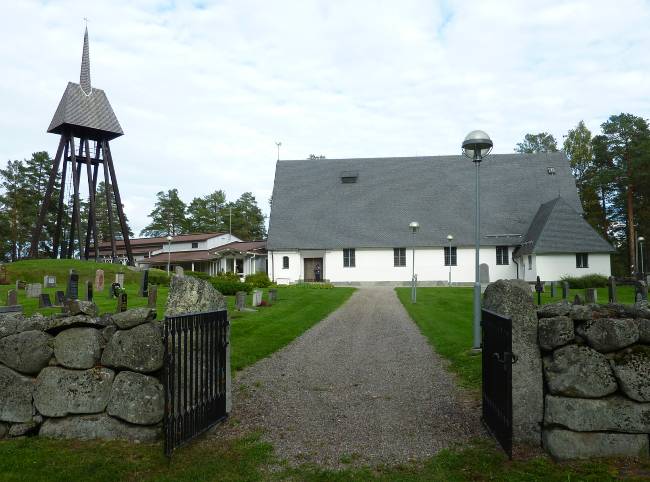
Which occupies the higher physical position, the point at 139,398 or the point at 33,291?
the point at 33,291

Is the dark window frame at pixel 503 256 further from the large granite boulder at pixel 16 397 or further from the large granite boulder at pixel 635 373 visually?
the large granite boulder at pixel 16 397

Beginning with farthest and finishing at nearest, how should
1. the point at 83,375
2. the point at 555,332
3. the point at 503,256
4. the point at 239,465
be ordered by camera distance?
1. the point at 503,256
2. the point at 83,375
3. the point at 555,332
4. the point at 239,465

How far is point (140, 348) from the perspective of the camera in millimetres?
5258

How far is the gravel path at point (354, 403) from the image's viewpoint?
17.6 ft

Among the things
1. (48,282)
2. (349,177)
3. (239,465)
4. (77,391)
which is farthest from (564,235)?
(77,391)

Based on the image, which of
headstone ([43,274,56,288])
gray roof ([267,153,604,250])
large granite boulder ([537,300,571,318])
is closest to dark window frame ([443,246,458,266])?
gray roof ([267,153,604,250])

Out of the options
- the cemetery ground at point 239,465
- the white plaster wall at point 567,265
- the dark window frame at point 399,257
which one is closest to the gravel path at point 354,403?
the cemetery ground at point 239,465

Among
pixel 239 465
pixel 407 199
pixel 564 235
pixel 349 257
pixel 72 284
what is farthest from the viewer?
pixel 407 199

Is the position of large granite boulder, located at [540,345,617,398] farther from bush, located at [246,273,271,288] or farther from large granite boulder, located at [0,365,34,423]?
bush, located at [246,273,271,288]

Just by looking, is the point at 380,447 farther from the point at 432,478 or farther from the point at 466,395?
the point at 466,395

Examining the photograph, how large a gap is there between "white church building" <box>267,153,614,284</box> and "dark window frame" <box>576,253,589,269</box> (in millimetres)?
2170

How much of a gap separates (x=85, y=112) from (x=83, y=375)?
4061 cm

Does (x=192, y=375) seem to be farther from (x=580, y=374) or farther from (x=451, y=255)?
(x=451, y=255)

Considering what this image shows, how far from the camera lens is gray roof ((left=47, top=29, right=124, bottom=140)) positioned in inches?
1560
